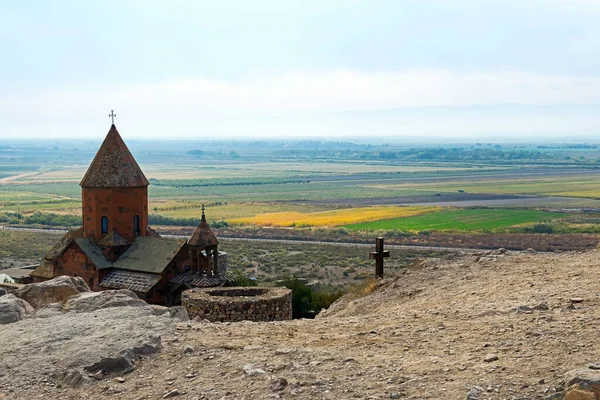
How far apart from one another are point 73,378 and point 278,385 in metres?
2.02

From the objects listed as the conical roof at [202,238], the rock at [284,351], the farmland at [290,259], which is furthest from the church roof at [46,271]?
the rock at [284,351]

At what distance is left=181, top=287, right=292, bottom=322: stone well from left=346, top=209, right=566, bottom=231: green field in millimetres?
44387

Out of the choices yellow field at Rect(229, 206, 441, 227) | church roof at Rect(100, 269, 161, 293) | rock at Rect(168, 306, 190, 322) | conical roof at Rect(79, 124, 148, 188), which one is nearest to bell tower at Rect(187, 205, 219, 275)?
church roof at Rect(100, 269, 161, 293)

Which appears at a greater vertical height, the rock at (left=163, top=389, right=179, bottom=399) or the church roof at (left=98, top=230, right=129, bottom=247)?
the rock at (left=163, top=389, right=179, bottom=399)

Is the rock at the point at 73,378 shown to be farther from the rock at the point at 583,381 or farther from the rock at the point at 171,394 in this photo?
the rock at the point at 583,381

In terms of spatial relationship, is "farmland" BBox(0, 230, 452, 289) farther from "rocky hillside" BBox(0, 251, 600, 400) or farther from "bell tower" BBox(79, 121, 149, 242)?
"rocky hillside" BBox(0, 251, 600, 400)

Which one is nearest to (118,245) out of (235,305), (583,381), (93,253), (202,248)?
(93,253)

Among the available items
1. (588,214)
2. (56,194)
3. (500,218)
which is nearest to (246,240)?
(500,218)

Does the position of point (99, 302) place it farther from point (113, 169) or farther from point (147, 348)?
point (113, 169)

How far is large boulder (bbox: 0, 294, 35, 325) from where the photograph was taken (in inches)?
359

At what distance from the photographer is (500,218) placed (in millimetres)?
65062

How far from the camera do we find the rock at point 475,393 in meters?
5.67

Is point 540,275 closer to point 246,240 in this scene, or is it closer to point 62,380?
point 62,380

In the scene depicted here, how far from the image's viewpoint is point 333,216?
69875 mm
